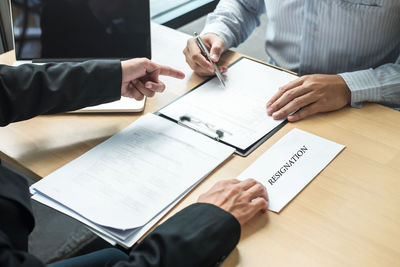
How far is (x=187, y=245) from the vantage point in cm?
72

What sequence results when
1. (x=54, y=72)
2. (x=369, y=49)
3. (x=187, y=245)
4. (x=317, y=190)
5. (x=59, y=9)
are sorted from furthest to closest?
(x=369, y=49) → (x=59, y=9) → (x=54, y=72) → (x=317, y=190) → (x=187, y=245)

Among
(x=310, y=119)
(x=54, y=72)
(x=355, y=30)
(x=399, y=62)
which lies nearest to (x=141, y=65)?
(x=54, y=72)

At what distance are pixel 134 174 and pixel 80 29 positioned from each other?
521mm

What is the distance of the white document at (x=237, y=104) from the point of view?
103 cm

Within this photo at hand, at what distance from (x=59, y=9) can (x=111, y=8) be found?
0.14 metres

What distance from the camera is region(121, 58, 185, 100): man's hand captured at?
42.0 inches

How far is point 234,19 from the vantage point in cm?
145

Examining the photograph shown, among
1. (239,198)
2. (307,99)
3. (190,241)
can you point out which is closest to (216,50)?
(307,99)

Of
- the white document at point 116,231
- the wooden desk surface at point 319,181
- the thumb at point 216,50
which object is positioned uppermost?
the thumb at point 216,50

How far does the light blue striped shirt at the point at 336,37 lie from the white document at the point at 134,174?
457 mm

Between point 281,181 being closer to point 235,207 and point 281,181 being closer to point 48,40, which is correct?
point 235,207

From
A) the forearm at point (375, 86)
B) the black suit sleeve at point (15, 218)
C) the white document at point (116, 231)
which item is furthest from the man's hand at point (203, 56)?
the black suit sleeve at point (15, 218)

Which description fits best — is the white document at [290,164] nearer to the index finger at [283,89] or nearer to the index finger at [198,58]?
the index finger at [283,89]

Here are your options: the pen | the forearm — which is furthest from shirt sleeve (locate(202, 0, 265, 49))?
the forearm
